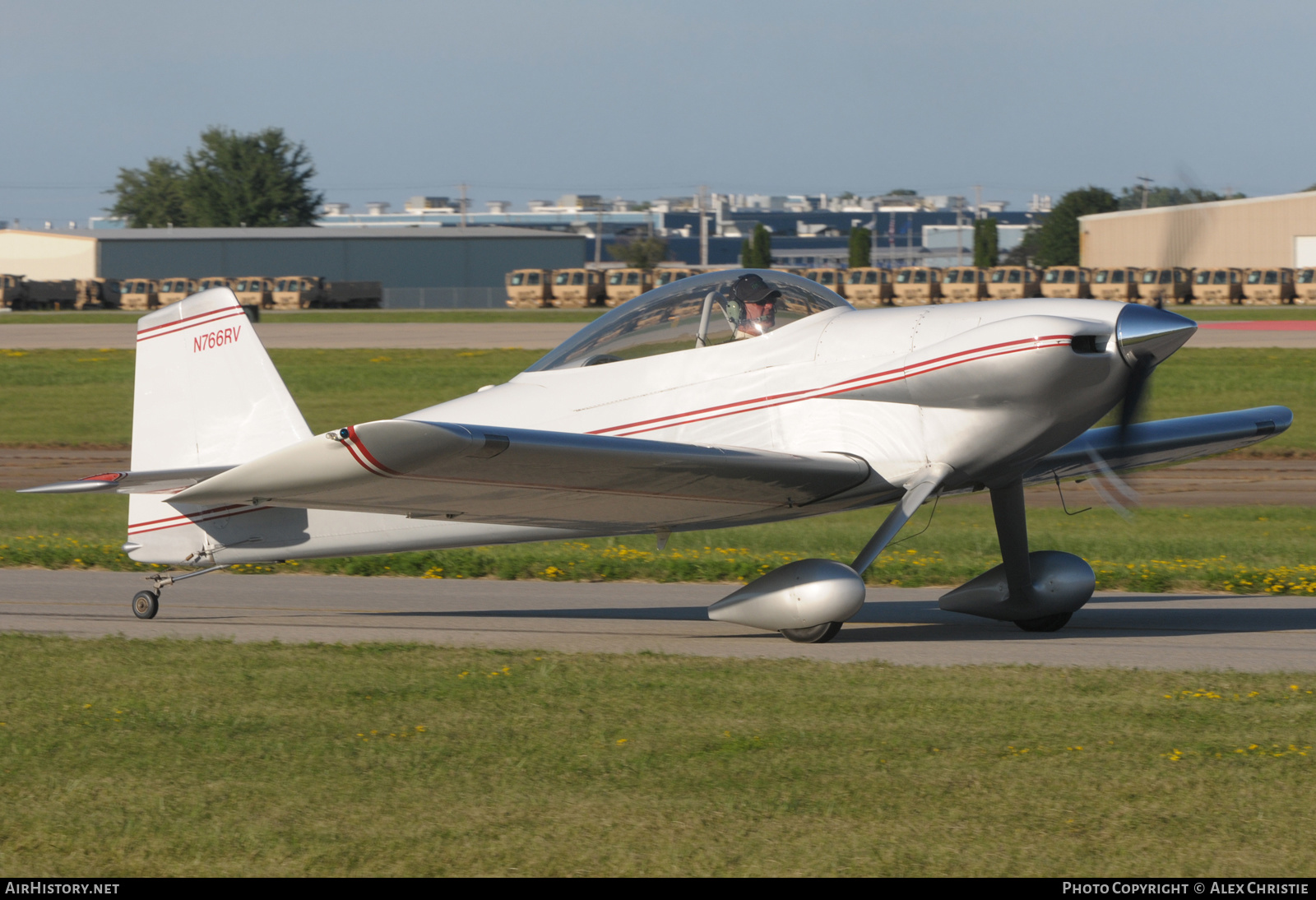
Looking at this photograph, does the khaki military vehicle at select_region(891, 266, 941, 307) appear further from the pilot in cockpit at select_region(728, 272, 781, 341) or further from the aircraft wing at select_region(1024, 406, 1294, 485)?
the pilot in cockpit at select_region(728, 272, 781, 341)

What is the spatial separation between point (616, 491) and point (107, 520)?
29.6 ft

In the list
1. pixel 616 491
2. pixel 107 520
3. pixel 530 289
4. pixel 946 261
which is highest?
pixel 946 261

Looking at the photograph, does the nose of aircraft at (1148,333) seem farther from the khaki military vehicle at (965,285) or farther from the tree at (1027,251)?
the tree at (1027,251)

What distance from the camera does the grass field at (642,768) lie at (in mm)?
4488

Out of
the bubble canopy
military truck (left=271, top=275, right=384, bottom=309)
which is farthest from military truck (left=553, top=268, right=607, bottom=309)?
the bubble canopy

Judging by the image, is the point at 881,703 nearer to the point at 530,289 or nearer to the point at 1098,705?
the point at 1098,705

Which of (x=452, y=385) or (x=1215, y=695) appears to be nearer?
(x=1215, y=695)

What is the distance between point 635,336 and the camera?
29.3 feet

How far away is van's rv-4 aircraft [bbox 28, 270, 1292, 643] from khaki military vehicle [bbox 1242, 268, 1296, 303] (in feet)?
186

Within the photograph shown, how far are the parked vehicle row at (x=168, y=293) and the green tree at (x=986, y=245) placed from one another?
37.6 meters

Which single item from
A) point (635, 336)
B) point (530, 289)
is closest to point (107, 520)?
point (635, 336)
